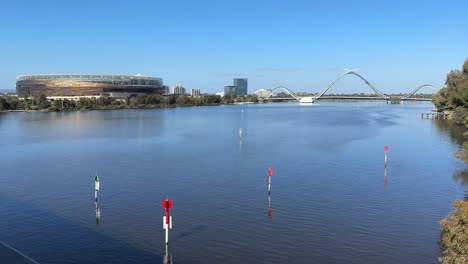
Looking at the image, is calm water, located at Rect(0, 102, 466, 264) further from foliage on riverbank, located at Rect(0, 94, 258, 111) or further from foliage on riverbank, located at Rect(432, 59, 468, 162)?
foliage on riverbank, located at Rect(0, 94, 258, 111)

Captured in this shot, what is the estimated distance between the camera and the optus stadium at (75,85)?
516 feet

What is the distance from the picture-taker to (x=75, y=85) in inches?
6176

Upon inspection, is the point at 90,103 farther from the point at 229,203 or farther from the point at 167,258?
the point at 167,258

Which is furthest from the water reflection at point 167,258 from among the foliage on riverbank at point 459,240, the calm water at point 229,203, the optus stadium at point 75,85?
the optus stadium at point 75,85

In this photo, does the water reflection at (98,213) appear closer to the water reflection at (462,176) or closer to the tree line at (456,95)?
the water reflection at (462,176)

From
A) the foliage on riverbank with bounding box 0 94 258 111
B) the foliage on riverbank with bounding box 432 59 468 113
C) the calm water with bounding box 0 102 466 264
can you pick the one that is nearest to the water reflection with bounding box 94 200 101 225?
the calm water with bounding box 0 102 466 264

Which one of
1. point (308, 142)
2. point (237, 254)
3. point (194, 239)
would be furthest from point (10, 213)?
point (308, 142)

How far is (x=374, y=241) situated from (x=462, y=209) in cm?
373

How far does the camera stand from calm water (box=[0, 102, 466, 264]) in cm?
1516

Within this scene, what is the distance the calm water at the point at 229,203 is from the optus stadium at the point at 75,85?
122m

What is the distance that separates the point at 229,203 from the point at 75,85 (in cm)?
14812

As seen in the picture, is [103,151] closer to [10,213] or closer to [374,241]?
[10,213]

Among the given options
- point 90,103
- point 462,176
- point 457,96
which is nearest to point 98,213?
point 462,176

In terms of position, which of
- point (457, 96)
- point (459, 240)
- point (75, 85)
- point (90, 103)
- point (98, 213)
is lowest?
point (98, 213)
